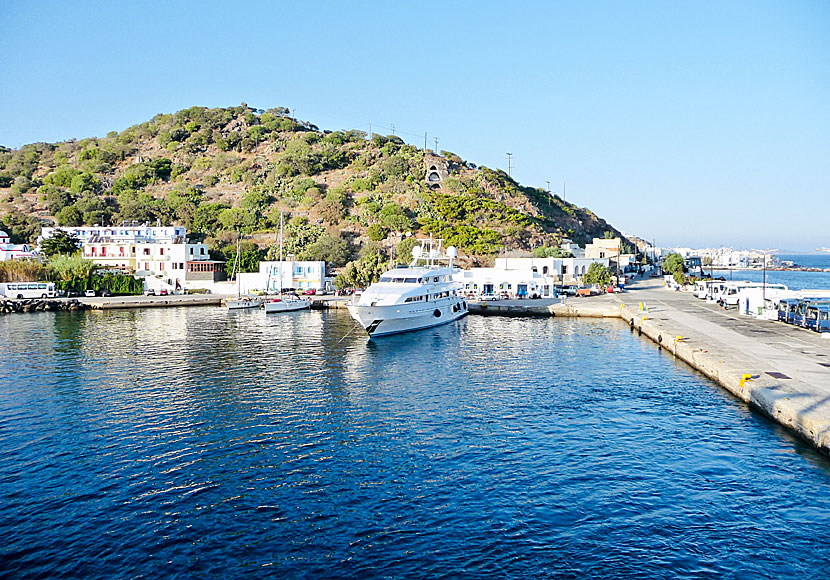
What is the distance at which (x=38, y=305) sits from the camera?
72.0 metres

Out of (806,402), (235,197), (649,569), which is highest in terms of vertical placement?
(235,197)

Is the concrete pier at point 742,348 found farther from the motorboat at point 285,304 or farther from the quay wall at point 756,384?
the motorboat at point 285,304

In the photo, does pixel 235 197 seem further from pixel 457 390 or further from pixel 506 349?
pixel 457 390

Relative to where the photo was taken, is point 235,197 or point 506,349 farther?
point 235,197

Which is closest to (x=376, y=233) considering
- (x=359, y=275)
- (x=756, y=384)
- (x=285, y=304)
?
(x=359, y=275)

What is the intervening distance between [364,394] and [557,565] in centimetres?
1877

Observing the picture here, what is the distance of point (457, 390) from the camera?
1315 inches

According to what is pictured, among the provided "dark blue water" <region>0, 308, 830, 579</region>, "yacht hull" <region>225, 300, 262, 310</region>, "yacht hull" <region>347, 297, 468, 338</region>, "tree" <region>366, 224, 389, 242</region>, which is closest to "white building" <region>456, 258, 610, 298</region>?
"yacht hull" <region>347, 297, 468, 338</region>

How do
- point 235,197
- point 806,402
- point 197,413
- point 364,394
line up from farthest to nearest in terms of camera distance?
point 235,197
point 364,394
point 197,413
point 806,402

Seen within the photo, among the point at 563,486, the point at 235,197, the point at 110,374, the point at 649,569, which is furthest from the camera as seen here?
the point at 235,197

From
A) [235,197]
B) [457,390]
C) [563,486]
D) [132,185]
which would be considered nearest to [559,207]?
[235,197]

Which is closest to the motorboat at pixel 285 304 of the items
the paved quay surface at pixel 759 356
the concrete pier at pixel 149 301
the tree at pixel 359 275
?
the concrete pier at pixel 149 301

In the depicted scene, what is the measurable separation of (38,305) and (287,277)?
1233 inches

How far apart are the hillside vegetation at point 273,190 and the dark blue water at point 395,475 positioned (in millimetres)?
70223
